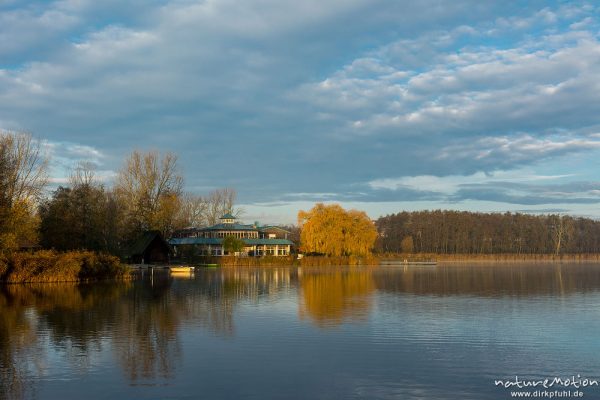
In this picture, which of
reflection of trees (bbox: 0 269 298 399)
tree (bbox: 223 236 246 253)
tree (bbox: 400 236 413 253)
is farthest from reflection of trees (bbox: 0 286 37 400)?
tree (bbox: 400 236 413 253)

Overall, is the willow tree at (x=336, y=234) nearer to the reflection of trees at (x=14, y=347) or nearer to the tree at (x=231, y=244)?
the tree at (x=231, y=244)

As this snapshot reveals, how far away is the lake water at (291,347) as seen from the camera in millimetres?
10102

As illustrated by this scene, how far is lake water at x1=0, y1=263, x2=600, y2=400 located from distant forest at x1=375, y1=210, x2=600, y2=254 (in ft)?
282

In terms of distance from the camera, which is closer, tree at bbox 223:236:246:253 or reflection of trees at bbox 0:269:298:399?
reflection of trees at bbox 0:269:298:399

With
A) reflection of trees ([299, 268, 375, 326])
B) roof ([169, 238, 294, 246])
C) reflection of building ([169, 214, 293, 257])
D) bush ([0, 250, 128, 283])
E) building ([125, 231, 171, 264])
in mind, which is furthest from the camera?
reflection of building ([169, 214, 293, 257])

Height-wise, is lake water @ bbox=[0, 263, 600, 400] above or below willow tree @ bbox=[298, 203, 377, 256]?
below

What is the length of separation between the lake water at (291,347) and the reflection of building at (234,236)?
52249mm

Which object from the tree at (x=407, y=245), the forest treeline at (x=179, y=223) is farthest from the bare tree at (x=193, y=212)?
the tree at (x=407, y=245)

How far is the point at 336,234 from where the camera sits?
7081cm

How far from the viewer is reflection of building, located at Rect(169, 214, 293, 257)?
253ft

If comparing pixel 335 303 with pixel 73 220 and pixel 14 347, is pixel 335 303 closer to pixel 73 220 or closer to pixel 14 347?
pixel 14 347

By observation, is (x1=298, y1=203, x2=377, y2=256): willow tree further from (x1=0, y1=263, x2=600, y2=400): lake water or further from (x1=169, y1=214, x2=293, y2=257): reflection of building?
(x1=0, y1=263, x2=600, y2=400): lake water

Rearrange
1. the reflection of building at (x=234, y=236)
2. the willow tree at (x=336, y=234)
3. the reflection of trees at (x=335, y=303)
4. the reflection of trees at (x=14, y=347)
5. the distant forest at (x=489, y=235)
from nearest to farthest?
the reflection of trees at (x=14, y=347) < the reflection of trees at (x=335, y=303) < the willow tree at (x=336, y=234) < the reflection of building at (x=234, y=236) < the distant forest at (x=489, y=235)

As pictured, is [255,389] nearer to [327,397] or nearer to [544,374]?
[327,397]
